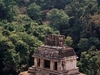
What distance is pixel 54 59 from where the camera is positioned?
17875mm

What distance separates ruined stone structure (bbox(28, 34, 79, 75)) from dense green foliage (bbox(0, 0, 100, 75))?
1383 centimetres

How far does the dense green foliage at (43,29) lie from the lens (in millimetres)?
33375

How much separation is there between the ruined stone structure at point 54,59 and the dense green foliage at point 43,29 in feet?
45.4

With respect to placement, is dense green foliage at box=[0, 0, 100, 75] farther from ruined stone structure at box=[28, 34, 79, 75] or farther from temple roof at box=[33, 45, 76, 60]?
temple roof at box=[33, 45, 76, 60]

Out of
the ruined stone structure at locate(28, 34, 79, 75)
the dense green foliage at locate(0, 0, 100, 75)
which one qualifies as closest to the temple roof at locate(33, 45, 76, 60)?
the ruined stone structure at locate(28, 34, 79, 75)

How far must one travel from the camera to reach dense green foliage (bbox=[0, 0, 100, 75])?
33.4m

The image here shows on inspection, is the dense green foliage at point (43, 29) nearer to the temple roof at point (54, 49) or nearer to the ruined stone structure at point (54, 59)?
the ruined stone structure at point (54, 59)

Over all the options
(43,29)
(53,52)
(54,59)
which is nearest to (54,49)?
(53,52)

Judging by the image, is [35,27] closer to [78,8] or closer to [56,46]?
[78,8]

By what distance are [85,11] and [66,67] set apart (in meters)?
26.6

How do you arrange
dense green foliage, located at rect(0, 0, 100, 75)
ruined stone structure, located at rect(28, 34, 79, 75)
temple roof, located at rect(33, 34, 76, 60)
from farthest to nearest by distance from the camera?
dense green foliage, located at rect(0, 0, 100, 75)
temple roof, located at rect(33, 34, 76, 60)
ruined stone structure, located at rect(28, 34, 79, 75)

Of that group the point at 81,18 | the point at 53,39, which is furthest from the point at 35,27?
the point at 53,39

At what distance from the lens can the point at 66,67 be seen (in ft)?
59.3

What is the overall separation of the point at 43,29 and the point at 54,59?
2412 cm
